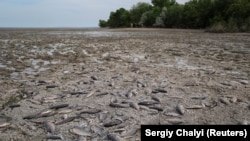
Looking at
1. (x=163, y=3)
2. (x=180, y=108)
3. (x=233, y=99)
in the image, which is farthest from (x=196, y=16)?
(x=180, y=108)

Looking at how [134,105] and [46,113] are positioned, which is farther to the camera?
[134,105]

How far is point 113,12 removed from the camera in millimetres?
138000

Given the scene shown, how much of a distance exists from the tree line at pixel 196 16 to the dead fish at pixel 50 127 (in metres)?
43.8

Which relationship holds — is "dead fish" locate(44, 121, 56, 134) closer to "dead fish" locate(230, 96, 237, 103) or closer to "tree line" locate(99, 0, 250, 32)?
"dead fish" locate(230, 96, 237, 103)

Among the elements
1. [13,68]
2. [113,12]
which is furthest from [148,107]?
[113,12]

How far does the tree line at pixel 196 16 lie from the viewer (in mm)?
48594

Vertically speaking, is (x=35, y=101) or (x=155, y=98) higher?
(x=155, y=98)

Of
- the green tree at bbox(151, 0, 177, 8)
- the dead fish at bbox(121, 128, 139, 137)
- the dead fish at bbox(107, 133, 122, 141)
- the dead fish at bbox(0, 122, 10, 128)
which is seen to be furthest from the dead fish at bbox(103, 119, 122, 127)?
the green tree at bbox(151, 0, 177, 8)

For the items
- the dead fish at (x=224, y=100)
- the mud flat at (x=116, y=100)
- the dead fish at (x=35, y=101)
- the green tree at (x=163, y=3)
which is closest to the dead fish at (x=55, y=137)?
the mud flat at (x=116, y=100)

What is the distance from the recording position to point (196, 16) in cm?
6762

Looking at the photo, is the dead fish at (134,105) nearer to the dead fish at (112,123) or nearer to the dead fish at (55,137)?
the dead fish at (112,123)

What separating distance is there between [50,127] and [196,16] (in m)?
65.1

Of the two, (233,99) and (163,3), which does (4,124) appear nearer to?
(233,99)

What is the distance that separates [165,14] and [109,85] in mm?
80394
